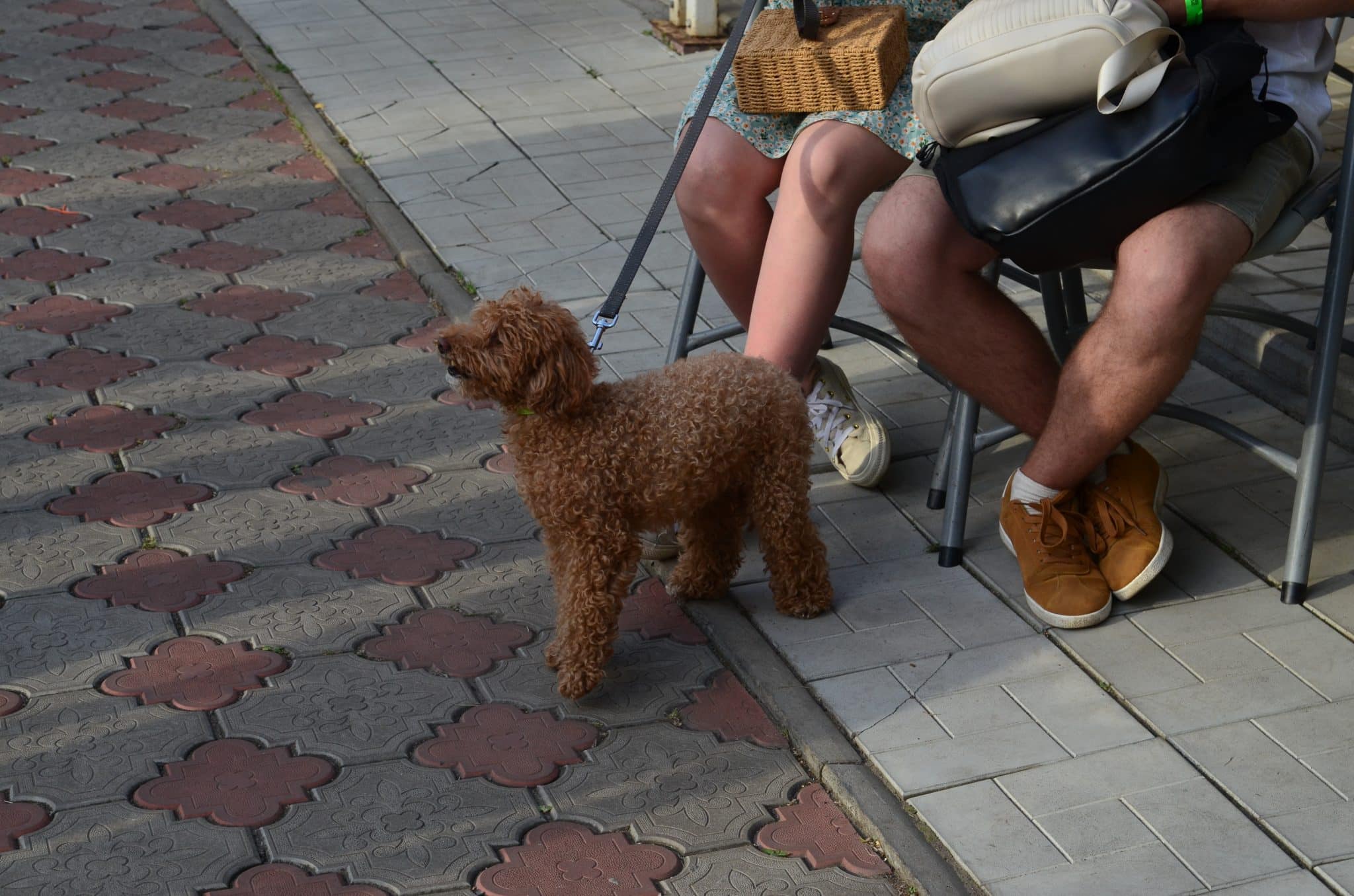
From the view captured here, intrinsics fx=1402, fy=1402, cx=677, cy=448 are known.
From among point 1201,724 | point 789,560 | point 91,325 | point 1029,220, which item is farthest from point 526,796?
point 91,325

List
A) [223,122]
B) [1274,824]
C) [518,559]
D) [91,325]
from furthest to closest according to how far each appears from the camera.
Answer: [223,122], [91,325], [518,559], [1274,824]

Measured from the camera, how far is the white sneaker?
3.56 m

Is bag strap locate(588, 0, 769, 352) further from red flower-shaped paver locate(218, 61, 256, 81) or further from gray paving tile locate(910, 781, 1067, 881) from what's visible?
red flower-shaped paver locate(218, 61, 256, 81)

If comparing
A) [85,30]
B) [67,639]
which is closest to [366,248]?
[67,639]

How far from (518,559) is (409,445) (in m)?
0.70

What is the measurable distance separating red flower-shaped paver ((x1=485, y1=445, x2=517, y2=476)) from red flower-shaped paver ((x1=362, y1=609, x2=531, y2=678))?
0.69m

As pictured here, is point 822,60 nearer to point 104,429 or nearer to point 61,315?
point 104,429

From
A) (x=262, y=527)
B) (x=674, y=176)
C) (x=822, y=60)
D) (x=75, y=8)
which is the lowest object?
(x=262, y=527)

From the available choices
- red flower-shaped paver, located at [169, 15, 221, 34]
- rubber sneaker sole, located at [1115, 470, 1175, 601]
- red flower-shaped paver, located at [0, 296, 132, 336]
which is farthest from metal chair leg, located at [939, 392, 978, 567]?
red flower-shaped paver, located at [169, 15, 221, 34]

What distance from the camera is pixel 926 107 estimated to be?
2.83m

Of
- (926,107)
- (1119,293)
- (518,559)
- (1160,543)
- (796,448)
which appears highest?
(926,107)

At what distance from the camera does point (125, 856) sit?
2445 mm

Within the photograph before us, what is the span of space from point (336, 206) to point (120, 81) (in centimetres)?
243

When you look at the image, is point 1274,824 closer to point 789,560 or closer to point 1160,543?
point 1160,543
